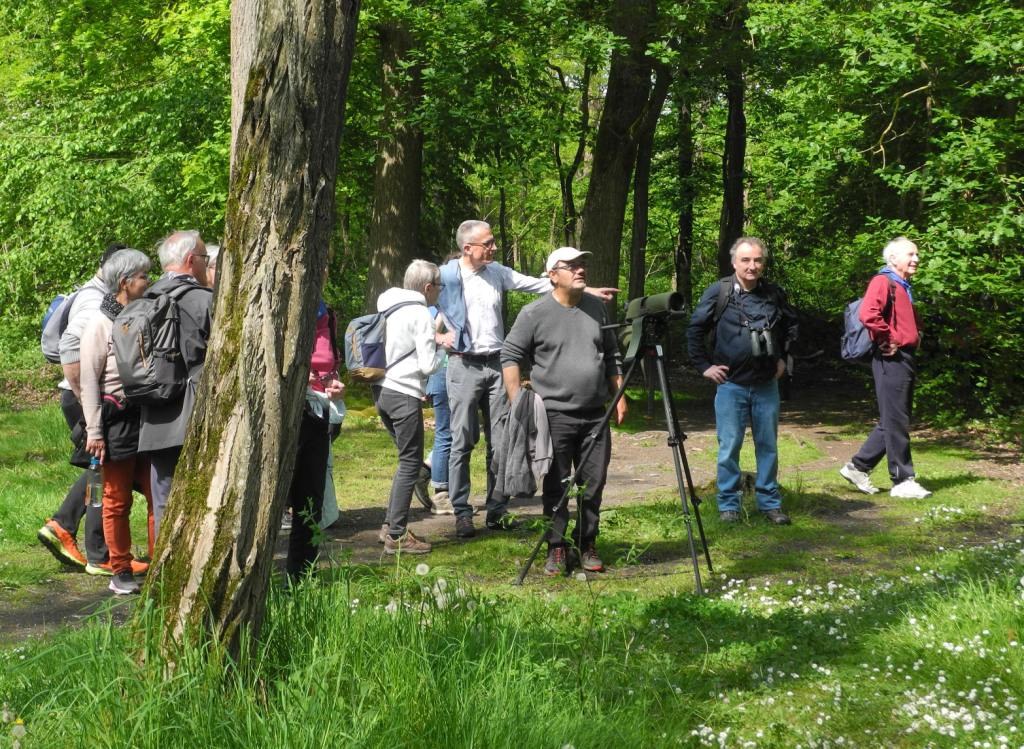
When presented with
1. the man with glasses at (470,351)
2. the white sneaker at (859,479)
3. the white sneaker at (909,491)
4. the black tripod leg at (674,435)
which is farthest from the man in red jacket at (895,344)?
the black tripod leg at (674,435)

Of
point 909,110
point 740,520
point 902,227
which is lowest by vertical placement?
point 740,520

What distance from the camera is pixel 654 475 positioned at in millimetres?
12477

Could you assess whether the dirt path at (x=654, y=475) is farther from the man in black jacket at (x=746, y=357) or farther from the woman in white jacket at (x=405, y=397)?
the man in black jacket at (x=746, y=357)

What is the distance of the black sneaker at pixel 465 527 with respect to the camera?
891cm

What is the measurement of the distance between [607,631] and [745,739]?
80cm

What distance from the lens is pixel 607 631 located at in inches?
198

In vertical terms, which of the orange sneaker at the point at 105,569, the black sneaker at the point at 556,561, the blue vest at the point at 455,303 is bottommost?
the orange sneaker at the point at 105,569

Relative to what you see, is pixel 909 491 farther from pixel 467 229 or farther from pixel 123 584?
pixel 123 584

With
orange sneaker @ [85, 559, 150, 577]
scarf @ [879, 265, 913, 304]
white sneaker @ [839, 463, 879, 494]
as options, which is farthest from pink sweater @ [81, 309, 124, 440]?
white sneaker @ [839, 463, 879, 494]

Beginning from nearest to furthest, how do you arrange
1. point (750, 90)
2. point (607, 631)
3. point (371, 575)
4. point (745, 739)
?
point (745, 739)
point (607, 631)
point (371, 575)
point (750, 90)

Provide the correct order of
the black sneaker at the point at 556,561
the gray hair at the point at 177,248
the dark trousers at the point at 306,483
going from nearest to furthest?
1. the dark trousers at the point at 306,483
2. the gray hair at the point at 177,248
3. the black sneaker at the point at 556,561

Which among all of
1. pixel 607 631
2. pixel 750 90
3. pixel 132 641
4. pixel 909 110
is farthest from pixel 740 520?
pixel 750 90

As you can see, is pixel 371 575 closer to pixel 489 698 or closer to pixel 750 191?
pixel 489 698

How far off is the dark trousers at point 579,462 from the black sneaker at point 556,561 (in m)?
0.05
